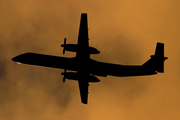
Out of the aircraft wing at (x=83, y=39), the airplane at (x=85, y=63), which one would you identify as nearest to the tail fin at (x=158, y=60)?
the airplane at (x=85, y=63)

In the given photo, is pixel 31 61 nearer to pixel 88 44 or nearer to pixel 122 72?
pixel 88 44

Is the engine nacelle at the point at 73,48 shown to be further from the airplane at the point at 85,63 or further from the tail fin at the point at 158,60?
the tail fin at the point at 158,60

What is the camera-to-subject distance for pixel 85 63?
39125mm

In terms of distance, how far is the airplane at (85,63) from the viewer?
1496 inches

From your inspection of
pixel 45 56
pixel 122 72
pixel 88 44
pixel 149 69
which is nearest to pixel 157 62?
pixel 149 69

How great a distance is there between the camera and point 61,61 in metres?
38.4

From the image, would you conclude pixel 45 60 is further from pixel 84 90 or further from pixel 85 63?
pixel 84 90

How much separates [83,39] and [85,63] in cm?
418

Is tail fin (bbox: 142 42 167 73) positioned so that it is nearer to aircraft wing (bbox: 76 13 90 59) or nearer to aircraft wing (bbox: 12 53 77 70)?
aircraft wing (bbox: 76 13 90 59)

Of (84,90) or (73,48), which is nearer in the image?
(73,48)

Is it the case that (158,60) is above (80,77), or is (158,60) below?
above

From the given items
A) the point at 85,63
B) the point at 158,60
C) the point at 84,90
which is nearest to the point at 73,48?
the point at 85,63

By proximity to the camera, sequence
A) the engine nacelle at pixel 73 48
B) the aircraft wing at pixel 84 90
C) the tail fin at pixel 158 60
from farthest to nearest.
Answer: the aircraft wing at pixel 84 90, the tail fin at pixel 158 60, the engine nacelle at pixel 73 48

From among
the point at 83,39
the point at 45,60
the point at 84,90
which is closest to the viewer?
the point at 83,39
